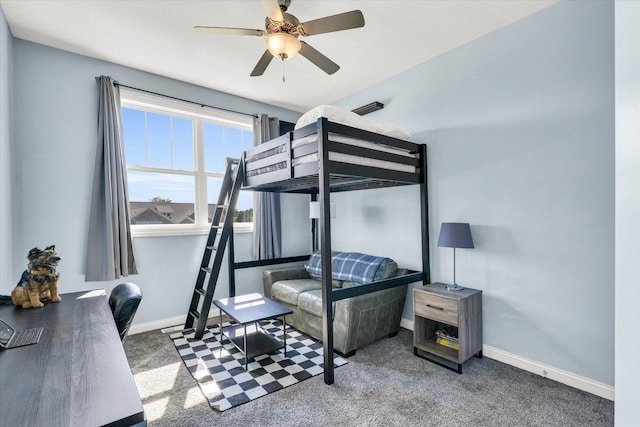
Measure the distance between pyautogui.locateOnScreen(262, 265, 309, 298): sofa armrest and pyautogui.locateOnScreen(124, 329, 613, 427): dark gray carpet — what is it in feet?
4.30

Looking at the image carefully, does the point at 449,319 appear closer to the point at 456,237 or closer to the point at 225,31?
the point at 456,237

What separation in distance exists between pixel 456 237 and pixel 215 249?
2.38m

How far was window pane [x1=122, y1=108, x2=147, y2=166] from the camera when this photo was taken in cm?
320

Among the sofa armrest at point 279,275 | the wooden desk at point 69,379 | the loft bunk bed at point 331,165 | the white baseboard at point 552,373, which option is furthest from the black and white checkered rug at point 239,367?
the white baseboard at point 552,373

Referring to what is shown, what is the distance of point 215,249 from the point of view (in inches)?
127

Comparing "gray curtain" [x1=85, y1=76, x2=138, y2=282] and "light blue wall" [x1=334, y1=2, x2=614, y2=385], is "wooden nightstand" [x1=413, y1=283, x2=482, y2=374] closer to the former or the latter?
"light blue wall" [x1=334, y1=2, x2=614, y2=385]

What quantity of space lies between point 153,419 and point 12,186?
224 cm

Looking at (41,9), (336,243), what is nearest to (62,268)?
(41,9)

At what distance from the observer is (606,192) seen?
1.99m

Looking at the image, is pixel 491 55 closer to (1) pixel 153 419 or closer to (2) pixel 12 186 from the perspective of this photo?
(1) pixel 153 419

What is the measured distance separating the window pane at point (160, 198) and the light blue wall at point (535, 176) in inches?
109
